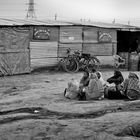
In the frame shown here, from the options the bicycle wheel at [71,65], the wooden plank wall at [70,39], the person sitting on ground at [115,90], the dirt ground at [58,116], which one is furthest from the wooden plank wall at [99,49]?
the person sitting on ground at [115,90]

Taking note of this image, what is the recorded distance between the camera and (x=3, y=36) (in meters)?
15.8

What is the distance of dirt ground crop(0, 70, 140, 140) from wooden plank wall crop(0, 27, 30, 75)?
2670 mm

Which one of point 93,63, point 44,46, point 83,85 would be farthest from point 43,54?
point 83,85

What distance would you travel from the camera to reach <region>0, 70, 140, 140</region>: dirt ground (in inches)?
259

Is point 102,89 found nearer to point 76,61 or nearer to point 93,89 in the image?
point 93,89

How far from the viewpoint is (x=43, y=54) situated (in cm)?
1731

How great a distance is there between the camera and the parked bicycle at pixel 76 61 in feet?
57.1

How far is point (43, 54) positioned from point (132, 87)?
24.9ft

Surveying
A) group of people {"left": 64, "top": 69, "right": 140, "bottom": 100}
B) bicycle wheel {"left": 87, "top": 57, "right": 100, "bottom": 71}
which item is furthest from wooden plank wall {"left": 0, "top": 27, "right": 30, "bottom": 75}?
group of people {"left": 64, "top": 69, "right": 140, "bottom": 100}

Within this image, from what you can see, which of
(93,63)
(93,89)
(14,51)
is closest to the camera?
(93,89)

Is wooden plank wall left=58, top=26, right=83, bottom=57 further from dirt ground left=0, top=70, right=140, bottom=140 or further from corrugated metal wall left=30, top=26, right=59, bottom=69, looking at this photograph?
dirt ground left=0, top=70, right=140, bottom=140

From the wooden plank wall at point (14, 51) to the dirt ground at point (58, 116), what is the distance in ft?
8.76

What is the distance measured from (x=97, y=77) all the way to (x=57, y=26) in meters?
7.37

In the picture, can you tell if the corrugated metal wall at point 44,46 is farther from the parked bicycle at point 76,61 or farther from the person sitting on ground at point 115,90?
the person sitting on ground at point 115,90
